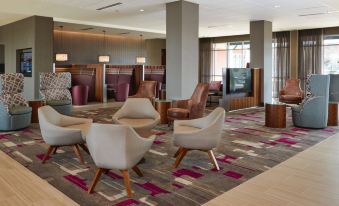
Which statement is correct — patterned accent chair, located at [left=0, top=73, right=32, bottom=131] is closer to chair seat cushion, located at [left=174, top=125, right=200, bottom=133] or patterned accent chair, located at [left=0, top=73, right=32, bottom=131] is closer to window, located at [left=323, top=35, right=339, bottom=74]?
chair seat cushion, located at [left=174, top=125, right=200, bottom=133]

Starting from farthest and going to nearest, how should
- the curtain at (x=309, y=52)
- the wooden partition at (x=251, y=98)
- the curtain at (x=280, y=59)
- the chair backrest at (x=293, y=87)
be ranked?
the curtain at (x=280, y=59)
the curtain at (x=309, y=52)
the chair backrest at (x=293, y=87)
the wooden partition at (x=251, y=98)

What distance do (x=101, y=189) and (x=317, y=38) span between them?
11855 mm

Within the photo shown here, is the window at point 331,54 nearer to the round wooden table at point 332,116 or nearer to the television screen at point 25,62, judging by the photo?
the round wooden table at point 332,116

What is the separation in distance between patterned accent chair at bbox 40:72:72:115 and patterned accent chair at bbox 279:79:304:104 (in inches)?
263

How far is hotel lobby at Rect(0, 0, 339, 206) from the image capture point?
3.33 metres

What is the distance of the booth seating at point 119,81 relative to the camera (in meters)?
11.8

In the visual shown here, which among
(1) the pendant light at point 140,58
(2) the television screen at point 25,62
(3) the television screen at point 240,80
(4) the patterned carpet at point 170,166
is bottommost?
(4) the patterned carpet at point 170,166

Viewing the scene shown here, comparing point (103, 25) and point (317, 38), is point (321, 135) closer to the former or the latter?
point (317, 38)

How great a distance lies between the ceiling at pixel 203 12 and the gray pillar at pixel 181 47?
0.37 m

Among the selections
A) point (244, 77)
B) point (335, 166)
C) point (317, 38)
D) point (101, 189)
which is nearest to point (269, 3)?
point (244, 77)

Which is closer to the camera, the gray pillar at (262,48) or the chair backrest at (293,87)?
A: the chair backrest at (293,87)

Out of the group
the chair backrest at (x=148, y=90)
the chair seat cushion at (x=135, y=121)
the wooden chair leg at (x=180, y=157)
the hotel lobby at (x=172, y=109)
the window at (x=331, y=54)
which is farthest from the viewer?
the window at (x=331, y=54)

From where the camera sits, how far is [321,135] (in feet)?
20.3

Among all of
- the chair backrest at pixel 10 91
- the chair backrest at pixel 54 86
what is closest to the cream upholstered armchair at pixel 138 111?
the chair backrest at pixel 10 91
